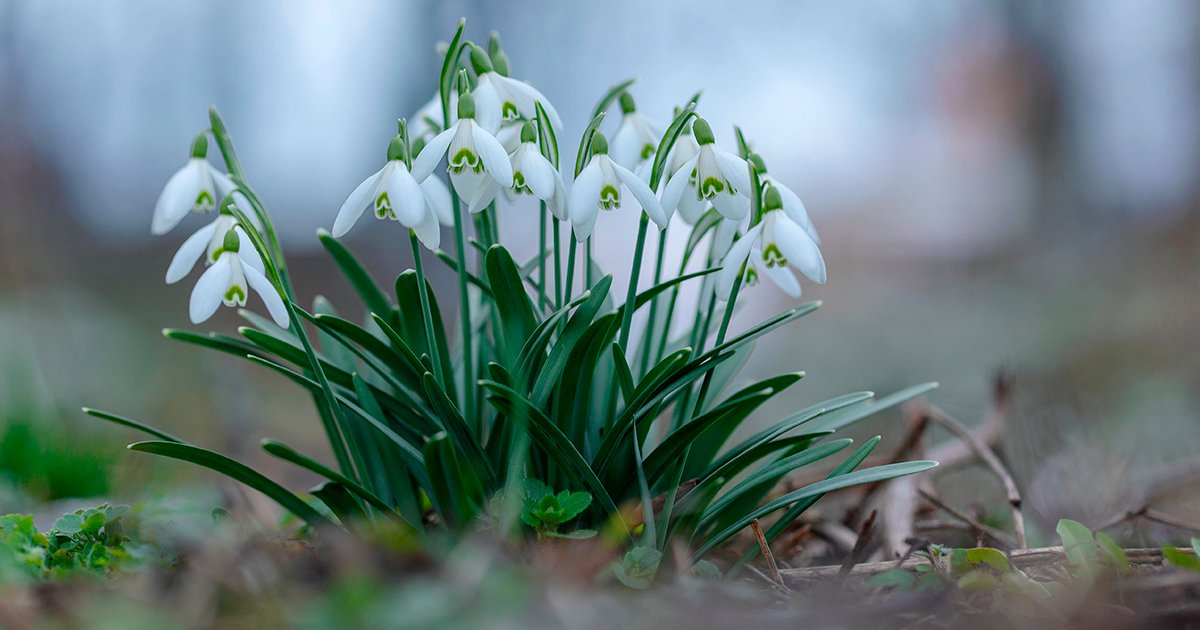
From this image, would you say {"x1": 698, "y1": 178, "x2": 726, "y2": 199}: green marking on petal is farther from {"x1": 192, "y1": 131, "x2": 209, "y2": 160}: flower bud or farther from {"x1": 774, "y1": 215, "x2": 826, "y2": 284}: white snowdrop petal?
{"x1": 192, "y1": 131, "x2": 209, "y2": 160}: flower bud

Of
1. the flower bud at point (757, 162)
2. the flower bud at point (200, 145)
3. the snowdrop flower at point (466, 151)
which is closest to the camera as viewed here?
the snowdrop flower at point (466, 151)

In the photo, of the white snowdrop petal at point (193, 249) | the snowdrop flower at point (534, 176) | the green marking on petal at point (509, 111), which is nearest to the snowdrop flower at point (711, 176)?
the snowdrop flower at point (534, 176)

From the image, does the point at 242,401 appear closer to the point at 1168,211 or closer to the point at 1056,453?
the point at 1056,453

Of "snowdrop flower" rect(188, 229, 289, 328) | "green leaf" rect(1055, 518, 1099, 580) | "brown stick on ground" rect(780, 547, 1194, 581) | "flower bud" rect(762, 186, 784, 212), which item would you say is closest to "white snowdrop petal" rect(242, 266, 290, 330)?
"snowdrop flower" rect(188, 229, 289, 328)

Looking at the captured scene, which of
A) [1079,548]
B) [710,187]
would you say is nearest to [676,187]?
[710,187]

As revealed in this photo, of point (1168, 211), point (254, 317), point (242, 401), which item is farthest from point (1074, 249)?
point (254, 317)

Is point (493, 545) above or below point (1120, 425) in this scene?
above

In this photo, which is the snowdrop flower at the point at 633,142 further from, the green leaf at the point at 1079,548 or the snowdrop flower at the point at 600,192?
the green leaf at the point at 1079,548

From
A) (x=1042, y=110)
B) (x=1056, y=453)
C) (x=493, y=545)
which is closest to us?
(x=493, y=545)
